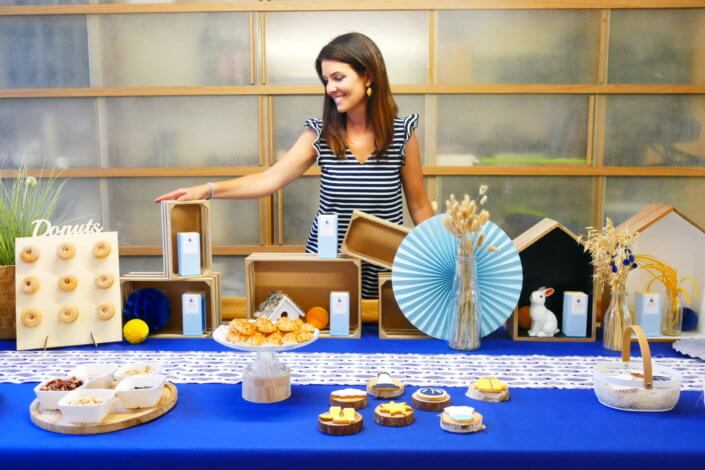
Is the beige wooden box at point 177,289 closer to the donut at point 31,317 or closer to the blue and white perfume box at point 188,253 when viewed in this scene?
the blue and white perfume box at point 188,253

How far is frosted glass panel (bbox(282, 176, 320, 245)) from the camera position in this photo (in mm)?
3574

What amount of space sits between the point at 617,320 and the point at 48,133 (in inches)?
123

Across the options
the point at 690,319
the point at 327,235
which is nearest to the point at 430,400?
the point at 327,235

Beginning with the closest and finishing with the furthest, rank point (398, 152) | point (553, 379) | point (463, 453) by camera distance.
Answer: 1. point (463, 453)
2. point (553, 379)
3. point (398, 152)

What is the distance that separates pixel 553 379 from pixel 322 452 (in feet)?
1.91

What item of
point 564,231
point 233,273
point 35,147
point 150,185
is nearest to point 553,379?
point 564,231

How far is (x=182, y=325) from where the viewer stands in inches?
71.2

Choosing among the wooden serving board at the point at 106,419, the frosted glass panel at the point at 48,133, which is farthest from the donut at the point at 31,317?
the frosted glass panel at the point at 48,133

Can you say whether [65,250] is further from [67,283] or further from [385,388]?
[385,388]

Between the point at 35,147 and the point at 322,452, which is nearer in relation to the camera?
the point at 322,452

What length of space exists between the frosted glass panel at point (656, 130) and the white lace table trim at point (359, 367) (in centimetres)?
219

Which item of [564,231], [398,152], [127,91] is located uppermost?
[127,91]

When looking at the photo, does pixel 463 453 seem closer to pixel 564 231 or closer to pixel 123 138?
pixel 564 231

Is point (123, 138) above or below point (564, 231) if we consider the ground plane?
above
